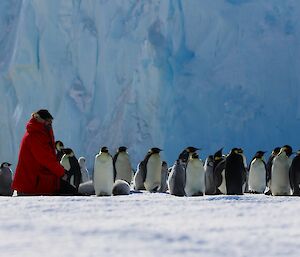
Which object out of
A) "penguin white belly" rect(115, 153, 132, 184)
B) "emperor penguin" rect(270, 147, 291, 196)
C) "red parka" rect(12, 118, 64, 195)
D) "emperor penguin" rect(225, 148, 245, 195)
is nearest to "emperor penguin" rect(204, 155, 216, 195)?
"emperor penguin" rect(225, 148, 245, 195)

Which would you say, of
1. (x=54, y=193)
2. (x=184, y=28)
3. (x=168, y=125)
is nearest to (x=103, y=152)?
(x=54, y=193)

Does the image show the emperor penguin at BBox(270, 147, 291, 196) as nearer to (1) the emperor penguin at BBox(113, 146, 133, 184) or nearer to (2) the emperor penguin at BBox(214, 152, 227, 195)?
(2) the emperor penguin at BBox(214, 152, 227, 195)

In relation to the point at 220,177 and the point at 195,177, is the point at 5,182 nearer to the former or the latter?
the point at 195,177

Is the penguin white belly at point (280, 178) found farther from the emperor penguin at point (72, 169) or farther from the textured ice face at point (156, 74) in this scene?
the textured ice face at point (156, 74)

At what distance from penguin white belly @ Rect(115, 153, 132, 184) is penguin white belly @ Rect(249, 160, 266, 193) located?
6.80ft

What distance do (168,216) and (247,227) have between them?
1.81 feet

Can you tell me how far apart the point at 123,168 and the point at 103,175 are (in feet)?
8.73

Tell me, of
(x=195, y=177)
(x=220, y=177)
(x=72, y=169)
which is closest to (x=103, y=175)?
(x=72, y=169)

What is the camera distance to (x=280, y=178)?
6.58m

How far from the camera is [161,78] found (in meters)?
15.2

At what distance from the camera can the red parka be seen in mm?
5043

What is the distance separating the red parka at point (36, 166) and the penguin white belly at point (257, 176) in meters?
3.58

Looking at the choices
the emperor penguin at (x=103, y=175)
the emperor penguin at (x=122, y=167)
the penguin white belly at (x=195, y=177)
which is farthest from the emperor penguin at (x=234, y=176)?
the emperor penguin at (x=122, y=167)

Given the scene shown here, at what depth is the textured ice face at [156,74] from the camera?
49.3ft
